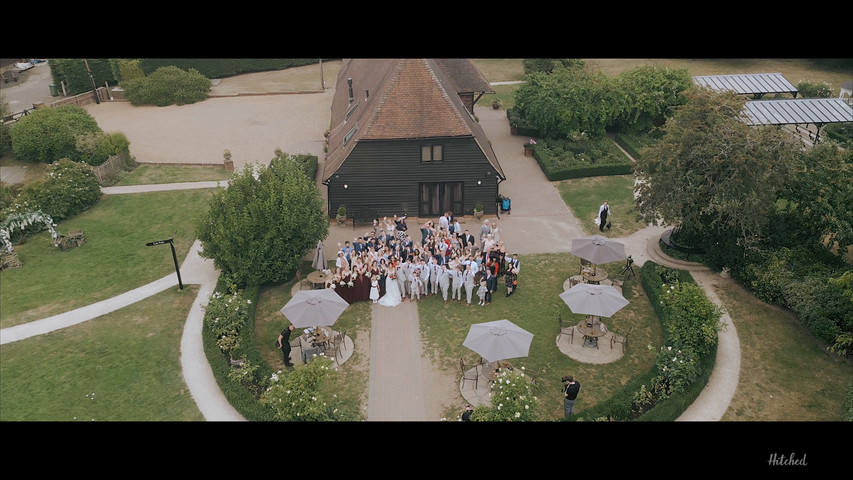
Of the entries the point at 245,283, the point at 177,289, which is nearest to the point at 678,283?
the point at 245,283

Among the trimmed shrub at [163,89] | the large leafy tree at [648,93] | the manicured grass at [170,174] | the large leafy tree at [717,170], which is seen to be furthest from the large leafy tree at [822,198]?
the trimmed shrub at [163,89]

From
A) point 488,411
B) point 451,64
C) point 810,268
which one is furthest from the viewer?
point 451,64

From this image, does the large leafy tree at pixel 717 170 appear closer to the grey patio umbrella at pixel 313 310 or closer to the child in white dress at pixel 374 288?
the child in white dress at pixel 374 288

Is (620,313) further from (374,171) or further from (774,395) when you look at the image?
(374,171)

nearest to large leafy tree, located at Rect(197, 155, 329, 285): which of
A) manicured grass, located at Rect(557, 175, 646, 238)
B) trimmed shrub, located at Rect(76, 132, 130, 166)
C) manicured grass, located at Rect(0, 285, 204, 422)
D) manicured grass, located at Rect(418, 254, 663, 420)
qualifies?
manicured grass, located at Rect(0, 285, 204, 422)

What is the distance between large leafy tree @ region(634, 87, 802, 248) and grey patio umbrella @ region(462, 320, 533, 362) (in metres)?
8.65

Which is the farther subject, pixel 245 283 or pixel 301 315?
pixel 245 283

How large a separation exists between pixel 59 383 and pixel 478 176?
18.1 metres

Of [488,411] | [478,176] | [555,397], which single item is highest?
[478,176]

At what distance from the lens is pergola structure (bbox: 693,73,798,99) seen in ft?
129

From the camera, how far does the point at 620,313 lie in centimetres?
2228

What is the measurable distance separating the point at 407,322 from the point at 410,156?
8745 millimetres

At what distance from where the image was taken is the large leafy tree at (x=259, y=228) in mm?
22578

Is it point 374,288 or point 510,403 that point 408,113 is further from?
point 510,403
